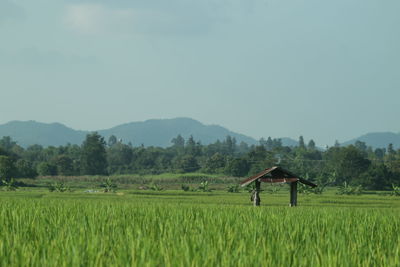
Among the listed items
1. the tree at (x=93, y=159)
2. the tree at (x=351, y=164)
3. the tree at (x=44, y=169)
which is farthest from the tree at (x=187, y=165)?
the tree at (x=351, y=164)

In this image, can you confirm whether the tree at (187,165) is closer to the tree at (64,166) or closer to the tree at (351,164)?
the tree at (64,166)

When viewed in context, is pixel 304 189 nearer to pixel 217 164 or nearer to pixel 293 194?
pixel 293 194

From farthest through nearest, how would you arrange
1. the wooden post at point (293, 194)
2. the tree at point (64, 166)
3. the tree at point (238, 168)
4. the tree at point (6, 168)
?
the tree at point (64, 166)
the tree at point (238, 168)
the tree at point (6, 168)
the wooden post at point (293, 194)

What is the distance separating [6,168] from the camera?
78188mm

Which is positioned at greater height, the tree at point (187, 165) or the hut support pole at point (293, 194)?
the tree at point (187, 165)

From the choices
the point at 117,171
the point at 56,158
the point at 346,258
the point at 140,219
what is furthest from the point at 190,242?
the point at 117,171

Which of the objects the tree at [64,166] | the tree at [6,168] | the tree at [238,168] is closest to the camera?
the tree at [6,168]

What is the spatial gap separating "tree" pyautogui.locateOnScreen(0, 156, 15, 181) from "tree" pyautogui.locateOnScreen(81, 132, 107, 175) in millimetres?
46937

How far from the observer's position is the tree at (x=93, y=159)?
12900cm

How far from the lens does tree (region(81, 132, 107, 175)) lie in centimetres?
12900

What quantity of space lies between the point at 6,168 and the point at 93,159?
54.5 m

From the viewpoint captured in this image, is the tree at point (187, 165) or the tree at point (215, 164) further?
the tree at point (187, 165)

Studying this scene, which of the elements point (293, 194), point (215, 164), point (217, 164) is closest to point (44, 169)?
point (215, 164)

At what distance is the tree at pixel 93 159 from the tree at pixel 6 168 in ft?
154
